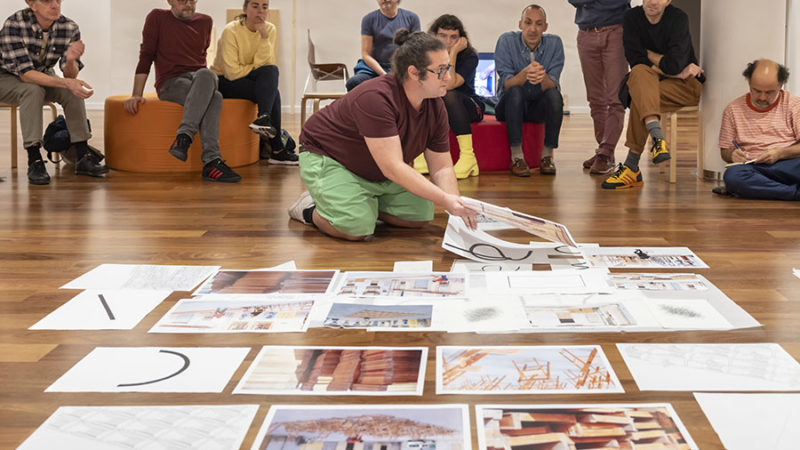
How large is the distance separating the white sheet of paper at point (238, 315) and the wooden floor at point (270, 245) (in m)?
0.06

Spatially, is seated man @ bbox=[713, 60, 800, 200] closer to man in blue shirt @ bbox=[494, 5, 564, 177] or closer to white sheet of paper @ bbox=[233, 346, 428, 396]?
man in blue shirt @ bbox=[494, 5, 564, 177]

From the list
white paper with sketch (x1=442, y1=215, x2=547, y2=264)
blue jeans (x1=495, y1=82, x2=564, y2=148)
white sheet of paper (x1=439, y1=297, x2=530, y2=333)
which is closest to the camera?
white sheet of paper (x1=439, y1=297, x2=530, y2=333)

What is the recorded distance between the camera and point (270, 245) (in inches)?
137

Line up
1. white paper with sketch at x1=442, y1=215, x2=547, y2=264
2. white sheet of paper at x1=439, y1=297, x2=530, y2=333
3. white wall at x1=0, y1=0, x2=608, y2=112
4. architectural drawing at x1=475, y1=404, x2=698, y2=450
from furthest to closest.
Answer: white wall at x1=0, y1=0, x2=608, y2=112
white paper with sketch at x1=442, y1=215, x2=547, y2=264
white sheet of paper at x1=439, y1=297, x2=530, y2=333
architectural drawing at x1=475, y1=404, x2=698, y2=450

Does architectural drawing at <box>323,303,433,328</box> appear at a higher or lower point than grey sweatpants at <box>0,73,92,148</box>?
lower

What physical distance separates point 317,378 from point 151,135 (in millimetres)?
3854

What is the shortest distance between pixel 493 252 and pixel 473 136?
2557 millimetres

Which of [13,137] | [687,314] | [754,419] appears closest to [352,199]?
[687,314]

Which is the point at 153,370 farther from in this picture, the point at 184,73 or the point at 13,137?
the point at 13,137

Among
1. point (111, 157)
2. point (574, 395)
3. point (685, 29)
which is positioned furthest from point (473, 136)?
point (574, 395)

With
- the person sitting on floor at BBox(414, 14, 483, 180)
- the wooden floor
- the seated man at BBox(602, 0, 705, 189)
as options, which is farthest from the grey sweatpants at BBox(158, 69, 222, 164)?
the seated man at BBox(602, 0, 705, 189)

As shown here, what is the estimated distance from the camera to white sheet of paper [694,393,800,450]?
5.66 feet

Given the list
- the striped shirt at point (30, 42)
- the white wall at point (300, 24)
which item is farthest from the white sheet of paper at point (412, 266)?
the white wall at point (300, 24)

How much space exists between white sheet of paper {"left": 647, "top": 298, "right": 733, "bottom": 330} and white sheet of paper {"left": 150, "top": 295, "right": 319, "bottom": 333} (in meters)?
1.02
